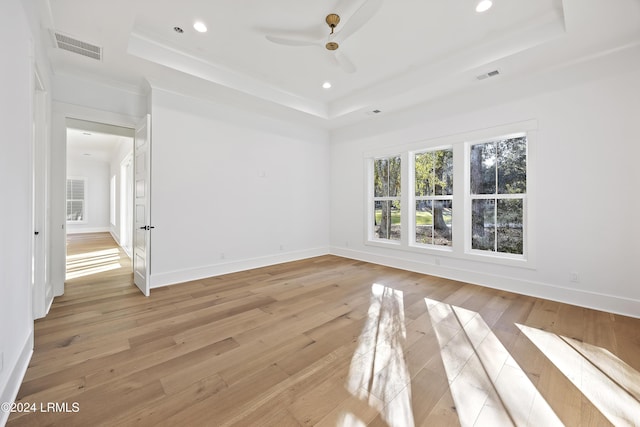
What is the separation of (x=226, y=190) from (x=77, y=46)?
2.49 m

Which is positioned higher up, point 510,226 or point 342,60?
point 342,60

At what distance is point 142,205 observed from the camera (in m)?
3.80

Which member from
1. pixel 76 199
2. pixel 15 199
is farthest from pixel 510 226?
pixel 76 199

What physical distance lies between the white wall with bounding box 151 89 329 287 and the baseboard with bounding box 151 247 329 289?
1 centimetres

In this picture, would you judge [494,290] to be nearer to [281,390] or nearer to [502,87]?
[502,87]

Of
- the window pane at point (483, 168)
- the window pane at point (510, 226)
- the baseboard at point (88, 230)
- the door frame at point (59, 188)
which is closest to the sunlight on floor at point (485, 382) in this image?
the window pane at point (510, 226)

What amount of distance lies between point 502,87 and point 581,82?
833mm

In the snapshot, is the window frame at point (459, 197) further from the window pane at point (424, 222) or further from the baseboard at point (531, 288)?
the baseboard at point (531, 288)

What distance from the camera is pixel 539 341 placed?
7.70ft

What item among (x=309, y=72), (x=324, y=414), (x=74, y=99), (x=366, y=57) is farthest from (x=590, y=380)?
(x=74, y=99)

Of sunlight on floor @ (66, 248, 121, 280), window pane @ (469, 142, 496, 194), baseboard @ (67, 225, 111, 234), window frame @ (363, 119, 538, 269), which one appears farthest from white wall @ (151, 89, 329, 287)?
baseboard @ (67, 225, 111, 234)

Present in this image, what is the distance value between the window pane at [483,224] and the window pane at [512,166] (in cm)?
31

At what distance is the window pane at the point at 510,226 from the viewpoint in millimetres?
3786

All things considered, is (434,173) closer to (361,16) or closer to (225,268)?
(361,16)
